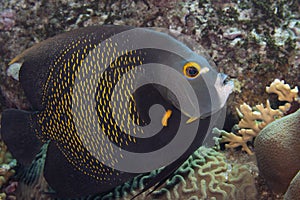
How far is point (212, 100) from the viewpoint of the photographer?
1700 mm

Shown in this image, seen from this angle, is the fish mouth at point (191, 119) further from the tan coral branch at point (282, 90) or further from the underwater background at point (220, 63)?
the tan coral branch at point (282, 90)

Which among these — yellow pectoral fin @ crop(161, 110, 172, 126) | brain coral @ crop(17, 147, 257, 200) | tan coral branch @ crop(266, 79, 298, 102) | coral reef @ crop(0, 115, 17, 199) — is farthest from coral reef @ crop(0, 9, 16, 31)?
tan coral branch @ crop(266, 79, 298, 102)

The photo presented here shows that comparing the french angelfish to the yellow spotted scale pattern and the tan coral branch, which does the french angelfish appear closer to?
the yellow spotted scale pattern

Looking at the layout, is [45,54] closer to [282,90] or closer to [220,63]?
[220,63]

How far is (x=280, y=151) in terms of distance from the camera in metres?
2.25

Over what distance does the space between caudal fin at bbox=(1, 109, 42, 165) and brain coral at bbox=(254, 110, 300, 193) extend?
4.88 feet

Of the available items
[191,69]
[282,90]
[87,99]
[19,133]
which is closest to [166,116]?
[191,69]

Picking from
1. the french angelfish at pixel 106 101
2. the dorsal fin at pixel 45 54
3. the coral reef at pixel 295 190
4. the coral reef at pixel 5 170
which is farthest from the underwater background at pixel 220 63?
the dorsal fin at pixel 45 54

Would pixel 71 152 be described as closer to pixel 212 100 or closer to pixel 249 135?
pixel 212 100

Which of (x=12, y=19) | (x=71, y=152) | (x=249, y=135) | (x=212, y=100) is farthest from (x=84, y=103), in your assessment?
(x=12, y=19)

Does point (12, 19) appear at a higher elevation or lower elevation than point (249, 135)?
higher

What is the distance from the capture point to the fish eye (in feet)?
5.56

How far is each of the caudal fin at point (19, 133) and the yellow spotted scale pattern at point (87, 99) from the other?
6 centimetres

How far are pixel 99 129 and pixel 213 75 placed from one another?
0.67 m
